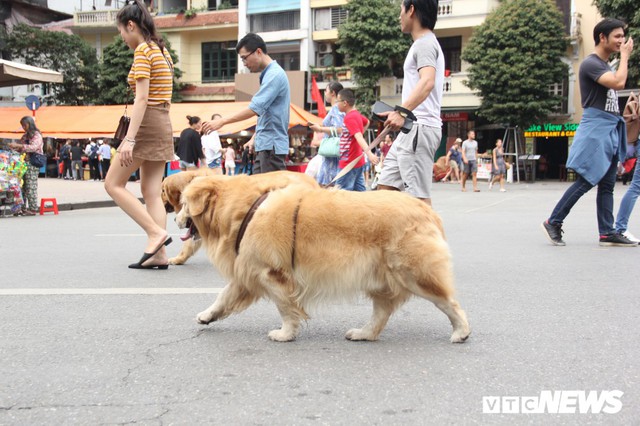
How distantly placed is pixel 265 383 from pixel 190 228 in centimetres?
126

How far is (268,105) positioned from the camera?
5289 mm

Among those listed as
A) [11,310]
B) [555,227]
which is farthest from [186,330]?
[555,227]

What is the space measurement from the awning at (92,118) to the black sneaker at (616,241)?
61.2 ft

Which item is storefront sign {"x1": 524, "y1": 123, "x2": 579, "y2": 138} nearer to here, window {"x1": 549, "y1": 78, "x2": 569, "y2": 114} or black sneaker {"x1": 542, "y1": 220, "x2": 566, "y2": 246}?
window {"x1": 549, "y1": 78, "x2": 569, "y2": 114}

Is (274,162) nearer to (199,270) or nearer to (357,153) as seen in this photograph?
(199,270)

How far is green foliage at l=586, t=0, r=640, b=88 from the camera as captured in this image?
24859mm

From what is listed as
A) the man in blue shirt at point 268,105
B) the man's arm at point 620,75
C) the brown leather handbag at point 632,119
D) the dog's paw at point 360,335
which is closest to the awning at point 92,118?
the brown leather handbag at point 632,119

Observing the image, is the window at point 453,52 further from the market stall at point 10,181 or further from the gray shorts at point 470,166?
the market stall at point 10,181

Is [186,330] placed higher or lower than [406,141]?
lower

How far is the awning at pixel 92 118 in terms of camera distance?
26.2 metres

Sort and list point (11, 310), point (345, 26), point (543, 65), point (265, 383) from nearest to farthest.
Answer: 1. point (265, 383)
2. point (11, 310)
3. point (543, 65)
4. point (345, 26)

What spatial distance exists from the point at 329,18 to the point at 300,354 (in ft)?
118

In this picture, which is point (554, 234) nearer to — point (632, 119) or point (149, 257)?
point (632, 119)

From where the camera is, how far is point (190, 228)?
367cm
